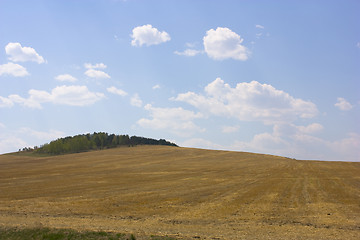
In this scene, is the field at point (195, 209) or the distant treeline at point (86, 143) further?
the distant treeline at point (86, 143)

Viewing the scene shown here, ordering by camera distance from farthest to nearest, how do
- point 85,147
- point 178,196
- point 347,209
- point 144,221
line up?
point 85,147, point 178,196, point 347,209, point 144,221

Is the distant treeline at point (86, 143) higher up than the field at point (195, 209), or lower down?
higher up

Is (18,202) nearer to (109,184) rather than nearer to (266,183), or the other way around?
(109,184)

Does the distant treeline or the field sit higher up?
the distant treeline

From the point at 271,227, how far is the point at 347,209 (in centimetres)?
781

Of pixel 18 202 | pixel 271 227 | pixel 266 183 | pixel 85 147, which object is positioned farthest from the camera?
pixel 85 147

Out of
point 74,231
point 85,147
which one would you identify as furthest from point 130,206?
point 85,147

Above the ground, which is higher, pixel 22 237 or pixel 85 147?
pixel 85 147

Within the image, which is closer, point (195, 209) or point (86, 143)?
point (195, 209)

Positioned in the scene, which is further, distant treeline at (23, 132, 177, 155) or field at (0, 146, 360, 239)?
distant treeline at (23, 132, 177, 155)

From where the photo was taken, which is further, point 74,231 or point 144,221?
point 144,221

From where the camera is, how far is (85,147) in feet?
360

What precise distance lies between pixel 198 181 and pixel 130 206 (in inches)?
548

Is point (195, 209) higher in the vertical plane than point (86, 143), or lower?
lower
